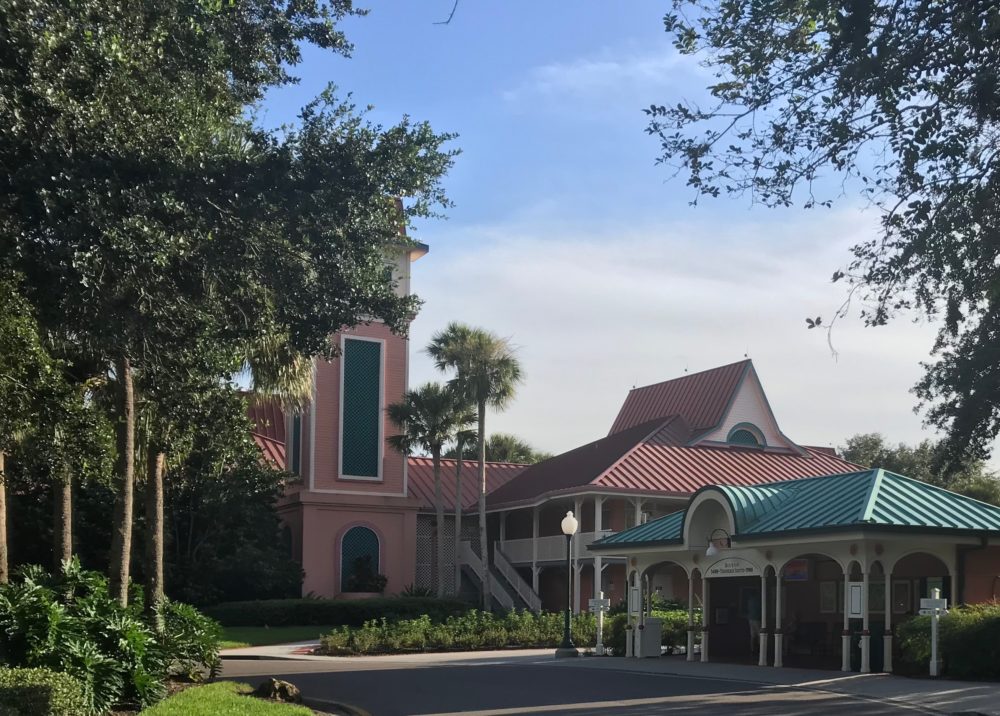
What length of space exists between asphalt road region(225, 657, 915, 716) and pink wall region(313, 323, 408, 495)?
18.7 meters

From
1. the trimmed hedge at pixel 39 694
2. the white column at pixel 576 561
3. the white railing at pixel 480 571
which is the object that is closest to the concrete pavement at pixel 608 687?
the trimmed hedge at pixel 39 694

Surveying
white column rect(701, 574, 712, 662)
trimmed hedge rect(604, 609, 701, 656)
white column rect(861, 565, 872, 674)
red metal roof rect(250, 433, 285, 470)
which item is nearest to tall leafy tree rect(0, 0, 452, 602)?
white column rect(861, 565, 872, 674)

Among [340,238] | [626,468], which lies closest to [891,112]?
[340,238]

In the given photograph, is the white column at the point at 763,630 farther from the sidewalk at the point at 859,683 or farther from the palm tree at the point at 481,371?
the palm tree at the point at 481,371

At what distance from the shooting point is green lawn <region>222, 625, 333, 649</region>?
3306cm

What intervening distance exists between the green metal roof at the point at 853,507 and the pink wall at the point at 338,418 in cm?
1946

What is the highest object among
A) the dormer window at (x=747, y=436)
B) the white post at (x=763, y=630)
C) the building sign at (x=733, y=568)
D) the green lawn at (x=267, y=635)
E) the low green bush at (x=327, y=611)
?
the dormer window at (x=747, y=436)

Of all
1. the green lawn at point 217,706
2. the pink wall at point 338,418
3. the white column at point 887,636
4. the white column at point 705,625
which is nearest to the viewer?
the green lawn at point 217,706

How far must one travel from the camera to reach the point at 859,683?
1947cm

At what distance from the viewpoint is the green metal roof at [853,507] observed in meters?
21.6

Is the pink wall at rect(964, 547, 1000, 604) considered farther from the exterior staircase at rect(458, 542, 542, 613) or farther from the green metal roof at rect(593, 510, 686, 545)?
the exterior staircase at rect(458, 542, 542, 613)

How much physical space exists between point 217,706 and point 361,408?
3068 centimetres

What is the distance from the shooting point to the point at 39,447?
1565 centimetres

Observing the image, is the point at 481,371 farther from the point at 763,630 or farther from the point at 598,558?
the point at 763,630
